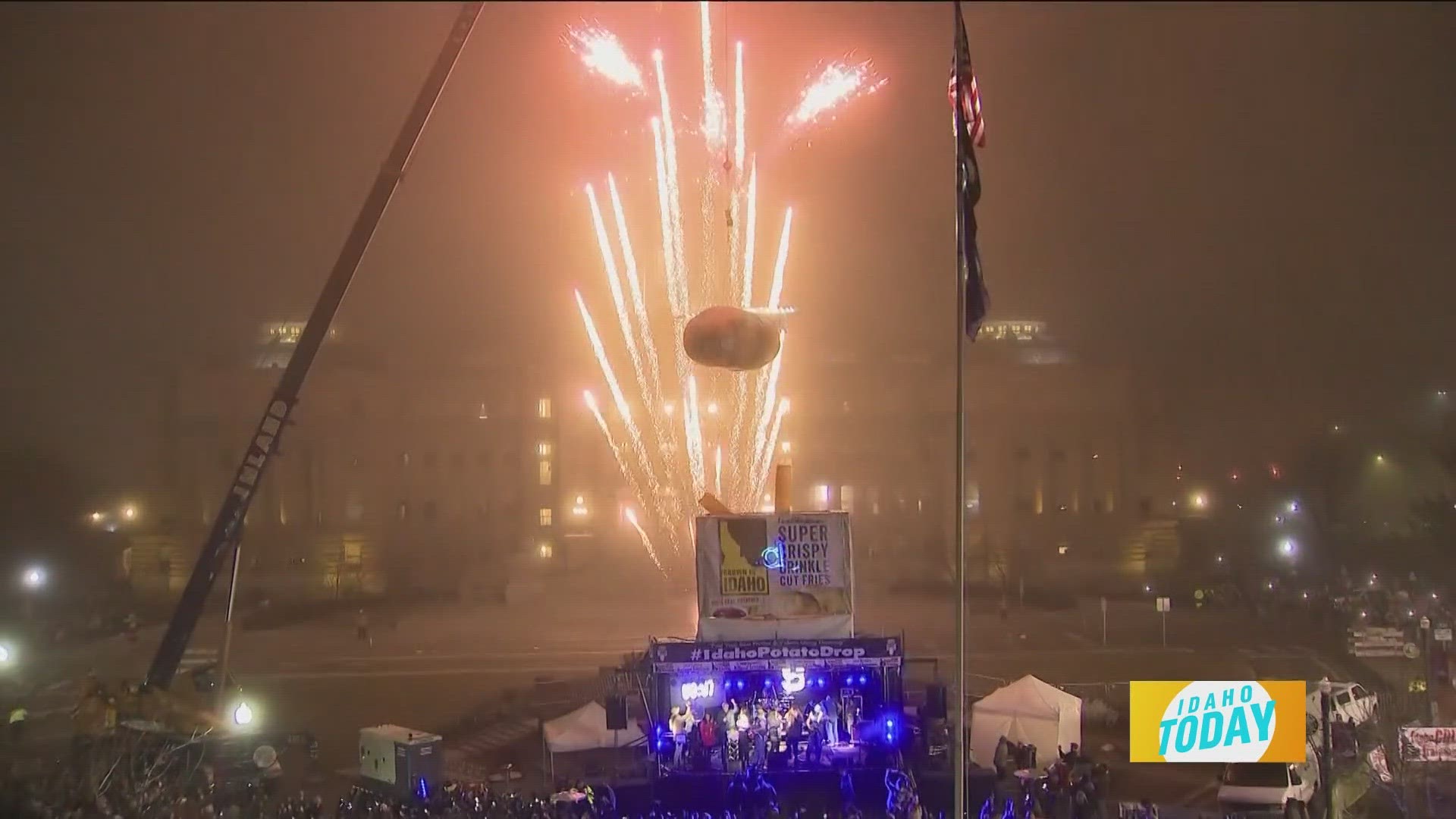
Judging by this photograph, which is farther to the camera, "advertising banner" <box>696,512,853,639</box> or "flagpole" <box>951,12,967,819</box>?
"advertising banner" <box>696,512,853,639</box>

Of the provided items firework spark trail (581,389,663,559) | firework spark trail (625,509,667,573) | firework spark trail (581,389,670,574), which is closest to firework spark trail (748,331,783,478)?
firework spark trail (625,509,667,573)

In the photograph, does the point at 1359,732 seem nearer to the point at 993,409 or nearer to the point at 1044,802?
the point at 1044,802

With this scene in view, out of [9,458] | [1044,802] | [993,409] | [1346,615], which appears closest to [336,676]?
[9,458]

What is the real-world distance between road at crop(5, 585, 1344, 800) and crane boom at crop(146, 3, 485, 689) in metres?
3.42

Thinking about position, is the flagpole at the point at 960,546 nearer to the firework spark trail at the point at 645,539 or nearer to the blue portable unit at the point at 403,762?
the blue portable unit at the point at 403,762

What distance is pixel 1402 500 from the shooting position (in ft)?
115

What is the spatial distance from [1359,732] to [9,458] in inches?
1271

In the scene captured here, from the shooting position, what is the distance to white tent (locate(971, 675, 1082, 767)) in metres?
15.1

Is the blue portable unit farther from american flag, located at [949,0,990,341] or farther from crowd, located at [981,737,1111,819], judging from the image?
american flag, located at [949,0,990,341]

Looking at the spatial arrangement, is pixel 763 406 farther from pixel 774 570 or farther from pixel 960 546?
pixel 960 546

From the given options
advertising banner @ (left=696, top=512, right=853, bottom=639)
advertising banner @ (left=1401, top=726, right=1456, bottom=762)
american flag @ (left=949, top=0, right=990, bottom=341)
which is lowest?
advertising banner @ (left=1401, top=726, right=1456, bottom=762)

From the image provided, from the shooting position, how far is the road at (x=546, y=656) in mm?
22438

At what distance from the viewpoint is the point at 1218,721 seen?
536 inches

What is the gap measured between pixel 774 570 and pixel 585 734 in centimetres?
419
